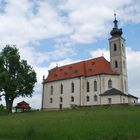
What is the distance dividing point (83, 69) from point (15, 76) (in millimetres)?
17038

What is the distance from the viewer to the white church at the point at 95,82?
6469cm

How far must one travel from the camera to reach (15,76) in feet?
207

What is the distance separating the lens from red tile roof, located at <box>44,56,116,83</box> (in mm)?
67906

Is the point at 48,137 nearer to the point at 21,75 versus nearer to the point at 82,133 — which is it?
the point at 82,133

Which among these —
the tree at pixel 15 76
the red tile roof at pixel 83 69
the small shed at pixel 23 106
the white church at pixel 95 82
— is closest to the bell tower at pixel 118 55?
the white church at pixel 95 82

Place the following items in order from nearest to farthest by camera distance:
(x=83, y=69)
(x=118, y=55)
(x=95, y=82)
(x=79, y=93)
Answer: (x=95, y=82), (x=118, y=55), (x=79, y=93), (x=83, y=69)

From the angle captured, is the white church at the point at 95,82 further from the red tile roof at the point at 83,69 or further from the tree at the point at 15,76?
the tree at the point at 15,76

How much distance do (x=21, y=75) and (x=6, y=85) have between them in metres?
4.37

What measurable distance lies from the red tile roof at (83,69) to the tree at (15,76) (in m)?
12.1

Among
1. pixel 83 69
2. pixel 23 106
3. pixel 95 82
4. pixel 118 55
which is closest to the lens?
pixel 95 82

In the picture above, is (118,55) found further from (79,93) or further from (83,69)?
(79,93)

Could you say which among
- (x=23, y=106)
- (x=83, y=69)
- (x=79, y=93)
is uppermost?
(x=83, y=69)

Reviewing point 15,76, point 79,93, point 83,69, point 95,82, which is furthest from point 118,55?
point 15,76

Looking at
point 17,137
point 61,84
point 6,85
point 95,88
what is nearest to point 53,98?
point 61,84
